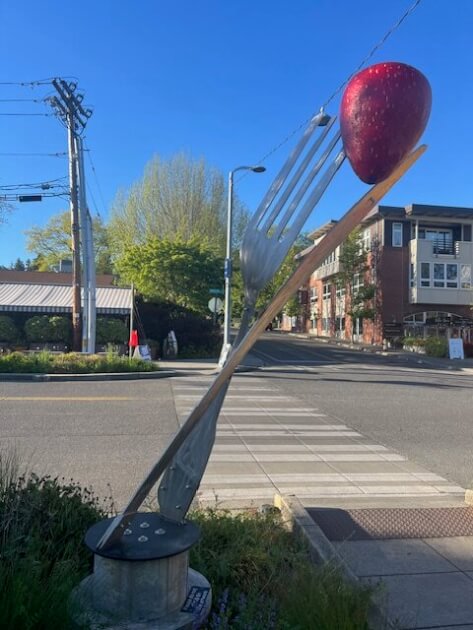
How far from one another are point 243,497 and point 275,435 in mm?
3384

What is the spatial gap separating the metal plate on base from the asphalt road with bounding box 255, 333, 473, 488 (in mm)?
4572

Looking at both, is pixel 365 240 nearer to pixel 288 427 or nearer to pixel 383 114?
pixel 288 427

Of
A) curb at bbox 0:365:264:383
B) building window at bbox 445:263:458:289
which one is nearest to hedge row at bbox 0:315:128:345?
curb at bbox 0:365:264:383

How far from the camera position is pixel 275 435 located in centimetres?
891

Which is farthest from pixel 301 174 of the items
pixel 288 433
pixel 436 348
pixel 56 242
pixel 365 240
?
pixel 56 242

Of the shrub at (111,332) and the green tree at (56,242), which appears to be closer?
the shrub at (111,332)

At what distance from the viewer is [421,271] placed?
38.3 metres

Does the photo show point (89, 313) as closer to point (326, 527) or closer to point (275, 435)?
point (275, 435)

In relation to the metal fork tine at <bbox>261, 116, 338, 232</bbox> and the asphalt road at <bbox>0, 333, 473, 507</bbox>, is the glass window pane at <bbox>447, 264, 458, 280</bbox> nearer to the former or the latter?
the asphalt road at <bbox>0, 333, 473, 507</bbox>

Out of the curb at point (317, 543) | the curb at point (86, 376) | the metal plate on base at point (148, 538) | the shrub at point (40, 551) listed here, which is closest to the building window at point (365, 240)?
the curb at point (86, 376)

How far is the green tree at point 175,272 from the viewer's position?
27.6 metres

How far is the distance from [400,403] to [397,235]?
28547 millimetres

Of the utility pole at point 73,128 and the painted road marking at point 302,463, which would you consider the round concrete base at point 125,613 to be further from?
the utility pole at point 73,128

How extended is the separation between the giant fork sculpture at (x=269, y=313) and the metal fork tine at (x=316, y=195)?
139mm
